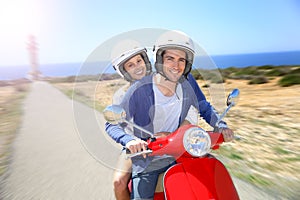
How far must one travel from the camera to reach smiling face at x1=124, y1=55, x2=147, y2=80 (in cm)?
183

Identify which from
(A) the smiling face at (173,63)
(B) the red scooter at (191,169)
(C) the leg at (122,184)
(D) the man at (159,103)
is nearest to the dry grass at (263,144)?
(D) the man at (159,103)

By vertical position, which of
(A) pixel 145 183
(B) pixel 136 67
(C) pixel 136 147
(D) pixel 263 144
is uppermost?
(B) pixel 136 67

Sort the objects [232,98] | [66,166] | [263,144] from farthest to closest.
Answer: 1. [263,144]
2. [66,166]
3. [232,98]

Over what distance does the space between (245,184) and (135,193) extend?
2.04m

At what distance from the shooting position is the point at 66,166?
439cm

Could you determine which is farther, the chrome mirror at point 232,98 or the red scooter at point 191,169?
the chrome mirror at point 232,98

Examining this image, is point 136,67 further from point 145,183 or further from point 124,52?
point 145,183

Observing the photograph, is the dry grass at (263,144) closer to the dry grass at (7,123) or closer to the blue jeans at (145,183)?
the blue jeans at (145,183)

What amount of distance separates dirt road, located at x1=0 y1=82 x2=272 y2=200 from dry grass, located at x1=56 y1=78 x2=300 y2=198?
155 mm

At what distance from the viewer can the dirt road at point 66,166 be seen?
5.73 ft

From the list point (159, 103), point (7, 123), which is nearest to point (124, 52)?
point (159, 103)

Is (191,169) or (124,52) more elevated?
(124,52)

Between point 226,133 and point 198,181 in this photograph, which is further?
point 226,133

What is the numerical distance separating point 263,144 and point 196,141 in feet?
13.1
